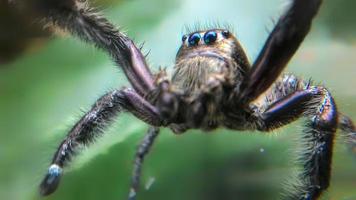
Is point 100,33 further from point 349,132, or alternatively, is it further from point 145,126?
point 349,132

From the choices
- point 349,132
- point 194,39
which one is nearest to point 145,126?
point 194,39

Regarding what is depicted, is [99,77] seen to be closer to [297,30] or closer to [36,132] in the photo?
[36,132]

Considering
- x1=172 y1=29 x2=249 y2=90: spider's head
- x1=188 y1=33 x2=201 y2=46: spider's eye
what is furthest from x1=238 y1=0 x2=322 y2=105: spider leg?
x1=188 y1=33 x2=201 y2=46: spider's eye

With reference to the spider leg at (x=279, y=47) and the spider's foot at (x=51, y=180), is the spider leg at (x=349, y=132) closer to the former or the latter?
the spider leg at (x=279, y=47)

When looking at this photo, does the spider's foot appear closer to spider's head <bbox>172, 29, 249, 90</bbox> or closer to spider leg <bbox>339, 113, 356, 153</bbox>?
spider's head <bbox>172, 29, 249, 90</bbox>

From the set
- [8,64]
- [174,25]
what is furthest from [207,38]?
[8,64]

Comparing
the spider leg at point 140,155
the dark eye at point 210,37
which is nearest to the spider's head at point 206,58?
the dark eye at point 210,37
